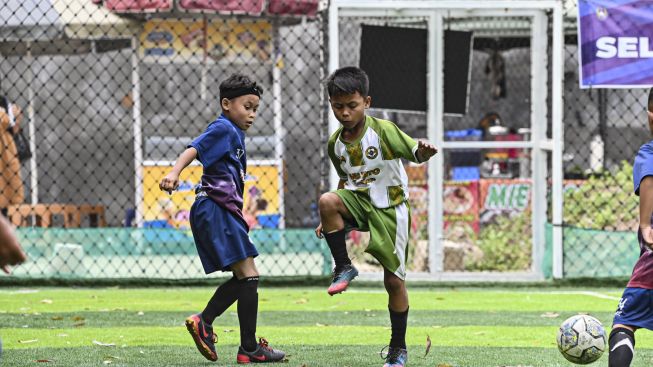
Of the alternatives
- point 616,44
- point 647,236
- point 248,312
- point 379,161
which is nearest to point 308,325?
point 248,312

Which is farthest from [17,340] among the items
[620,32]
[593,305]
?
[620,32]

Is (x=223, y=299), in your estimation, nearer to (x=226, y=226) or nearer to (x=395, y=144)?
(x=226, y=226)

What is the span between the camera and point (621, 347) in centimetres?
461

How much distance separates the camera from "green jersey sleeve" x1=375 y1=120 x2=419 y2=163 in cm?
565

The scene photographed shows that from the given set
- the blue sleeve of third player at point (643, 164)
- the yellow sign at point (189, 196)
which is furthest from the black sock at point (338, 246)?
the yellow sign at point (189, 196)

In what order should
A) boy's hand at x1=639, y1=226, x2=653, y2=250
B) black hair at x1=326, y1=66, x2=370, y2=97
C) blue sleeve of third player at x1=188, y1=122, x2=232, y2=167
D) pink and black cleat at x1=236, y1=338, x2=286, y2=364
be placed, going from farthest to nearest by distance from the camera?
blue sleeve of third player at x1=188, y1=122, x2=232, y2=167, pink and black cleat at x1=236, y1=338, x2=286, y2=364, black hair at x1=326, y1=66, x2=370, y2=97, boy's hand at x1=639, y1=226, x2=653, y2=250

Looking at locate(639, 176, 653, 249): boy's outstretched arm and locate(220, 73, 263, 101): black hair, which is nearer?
locate(639, 176, 653, 249): boy's outstretched arm

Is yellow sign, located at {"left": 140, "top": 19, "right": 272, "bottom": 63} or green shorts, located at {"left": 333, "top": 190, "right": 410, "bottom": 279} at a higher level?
yellow sign, located at {"left": 140, "top": 19, "right": 272, "bottom": 63}

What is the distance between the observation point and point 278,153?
12984 mm

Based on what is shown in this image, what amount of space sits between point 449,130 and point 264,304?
6.34 m

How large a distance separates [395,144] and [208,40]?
24.1ft

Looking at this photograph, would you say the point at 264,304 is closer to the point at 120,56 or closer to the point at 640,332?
the point at 640,332

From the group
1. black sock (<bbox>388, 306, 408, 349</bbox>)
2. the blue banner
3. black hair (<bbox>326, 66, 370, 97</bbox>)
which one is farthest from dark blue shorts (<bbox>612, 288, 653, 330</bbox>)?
the blue banner

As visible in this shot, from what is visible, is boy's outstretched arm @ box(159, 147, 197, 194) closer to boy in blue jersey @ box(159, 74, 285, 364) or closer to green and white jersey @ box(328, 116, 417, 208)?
boy in blue jersey @ box(159, 74, 285, 364)
